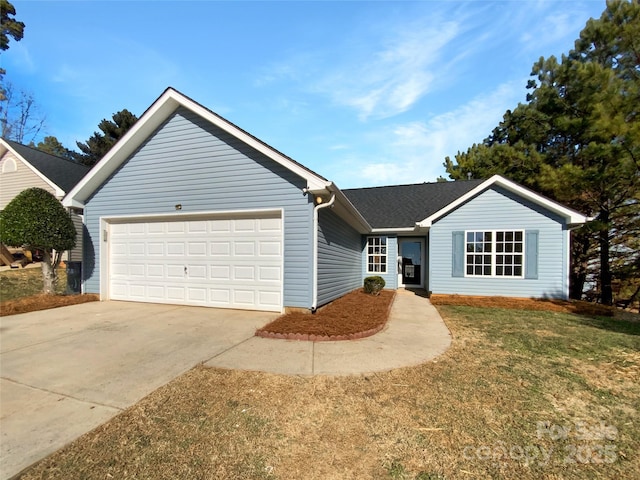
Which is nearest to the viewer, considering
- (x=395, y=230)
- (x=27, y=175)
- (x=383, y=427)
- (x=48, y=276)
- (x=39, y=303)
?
(x=383, y=427)

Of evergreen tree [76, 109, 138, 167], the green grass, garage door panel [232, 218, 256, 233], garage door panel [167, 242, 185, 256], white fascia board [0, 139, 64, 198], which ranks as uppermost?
evergreen tree [76, 109, 138, 167]

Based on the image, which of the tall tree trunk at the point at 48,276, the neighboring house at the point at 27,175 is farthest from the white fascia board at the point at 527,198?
the neighboring house at the point at 27,175

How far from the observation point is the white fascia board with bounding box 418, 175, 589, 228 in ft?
30.8

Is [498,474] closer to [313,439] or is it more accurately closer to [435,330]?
[313,439]

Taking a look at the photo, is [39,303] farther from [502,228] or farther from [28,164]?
[502,228]

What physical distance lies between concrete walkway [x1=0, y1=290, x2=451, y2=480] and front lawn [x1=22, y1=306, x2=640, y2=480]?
30 cm

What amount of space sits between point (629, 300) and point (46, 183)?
28447 millimetres

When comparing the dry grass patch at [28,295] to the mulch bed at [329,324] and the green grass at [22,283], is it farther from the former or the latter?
the mulch bed at [329,324]

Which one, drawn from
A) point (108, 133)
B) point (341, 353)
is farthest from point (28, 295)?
point (108, 133)

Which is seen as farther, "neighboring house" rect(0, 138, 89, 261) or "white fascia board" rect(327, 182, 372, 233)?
"neighboring house" rect(0, 138, 89, 261)

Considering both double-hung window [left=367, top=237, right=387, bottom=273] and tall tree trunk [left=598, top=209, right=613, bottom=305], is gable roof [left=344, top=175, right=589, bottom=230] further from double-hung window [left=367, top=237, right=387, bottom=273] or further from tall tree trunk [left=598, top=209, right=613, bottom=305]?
tall tree trunk [left=598, top=209, right=613, bottom=305]

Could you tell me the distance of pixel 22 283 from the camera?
427 inches

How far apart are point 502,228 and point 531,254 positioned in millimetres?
1248

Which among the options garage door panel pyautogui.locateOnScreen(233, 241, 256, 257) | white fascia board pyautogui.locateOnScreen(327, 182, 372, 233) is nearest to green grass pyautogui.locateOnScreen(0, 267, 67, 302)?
garage door panel pyautogui.locateOnScreen(233, 241, 256, 257)
